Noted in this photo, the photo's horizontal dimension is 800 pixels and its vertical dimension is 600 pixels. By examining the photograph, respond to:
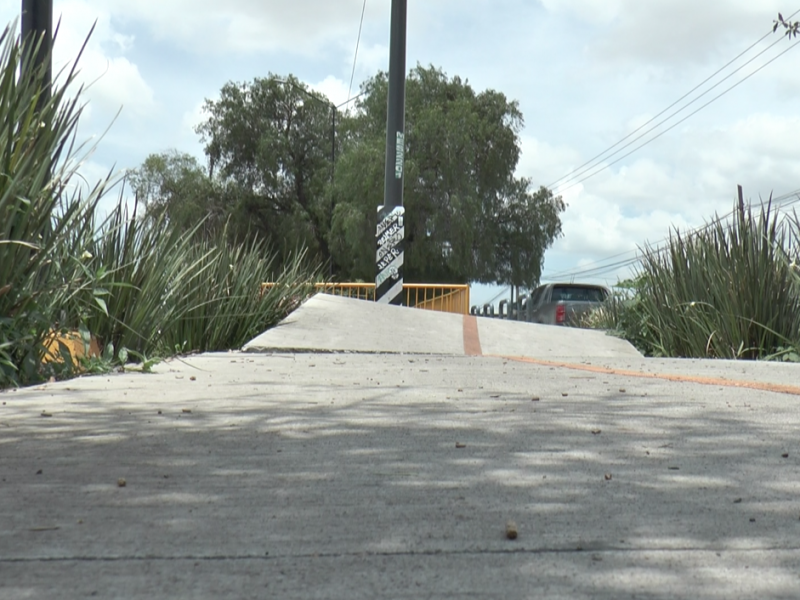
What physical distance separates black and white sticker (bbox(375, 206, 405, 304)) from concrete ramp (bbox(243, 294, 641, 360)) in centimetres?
312

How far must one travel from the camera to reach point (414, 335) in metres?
10.1

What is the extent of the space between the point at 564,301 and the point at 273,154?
2222 centimetres

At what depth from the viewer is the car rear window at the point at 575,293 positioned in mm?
22875

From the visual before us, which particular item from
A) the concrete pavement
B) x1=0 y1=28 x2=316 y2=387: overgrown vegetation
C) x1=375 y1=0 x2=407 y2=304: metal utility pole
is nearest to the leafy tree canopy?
x1=375 y1=0 x2=407 y2=304: metal utility pole

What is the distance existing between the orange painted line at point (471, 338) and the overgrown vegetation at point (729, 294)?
1.97m

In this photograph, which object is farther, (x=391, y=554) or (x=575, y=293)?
(x=575, y=293)

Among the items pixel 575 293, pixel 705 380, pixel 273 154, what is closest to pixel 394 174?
pixel 575 293

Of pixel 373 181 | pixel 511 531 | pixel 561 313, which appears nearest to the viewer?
pixel 511 531

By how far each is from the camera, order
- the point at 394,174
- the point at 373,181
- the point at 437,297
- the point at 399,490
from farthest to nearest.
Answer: the point at 373,181, the point at 437,297, the point at 394,174, the point at 399,490

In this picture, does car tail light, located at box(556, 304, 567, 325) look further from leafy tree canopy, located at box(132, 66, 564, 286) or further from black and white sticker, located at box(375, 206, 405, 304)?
leafy tree canopy, located at box(132, 66, 564, 286)

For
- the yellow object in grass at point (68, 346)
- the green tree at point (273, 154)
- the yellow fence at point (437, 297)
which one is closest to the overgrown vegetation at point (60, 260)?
the yellow object in grass at point (68, 346)

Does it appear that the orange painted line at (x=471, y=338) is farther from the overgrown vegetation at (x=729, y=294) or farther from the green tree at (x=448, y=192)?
the green tree at (x=448, y=192)

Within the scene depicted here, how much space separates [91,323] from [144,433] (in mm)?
3390

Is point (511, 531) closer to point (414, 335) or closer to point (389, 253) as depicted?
point (414, 335)
